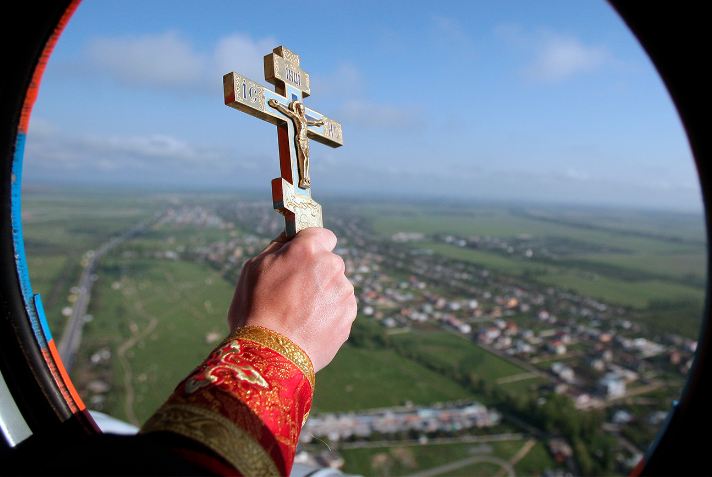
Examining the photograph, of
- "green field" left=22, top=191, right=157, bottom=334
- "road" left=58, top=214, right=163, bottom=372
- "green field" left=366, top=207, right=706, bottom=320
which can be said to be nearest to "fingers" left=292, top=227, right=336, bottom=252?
"road" left=58, top=214, right=163, bottom=372

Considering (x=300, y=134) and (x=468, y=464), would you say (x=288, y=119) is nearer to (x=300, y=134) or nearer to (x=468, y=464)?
(x=300, y=134)

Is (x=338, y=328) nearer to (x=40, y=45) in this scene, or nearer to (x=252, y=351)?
(x=252, y=351)

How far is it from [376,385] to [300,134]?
15294mm

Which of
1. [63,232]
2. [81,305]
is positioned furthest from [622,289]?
[63,232]

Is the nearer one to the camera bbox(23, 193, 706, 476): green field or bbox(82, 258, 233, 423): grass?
bbox(23, 193, 706, 476): green field

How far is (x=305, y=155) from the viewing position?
149 cm

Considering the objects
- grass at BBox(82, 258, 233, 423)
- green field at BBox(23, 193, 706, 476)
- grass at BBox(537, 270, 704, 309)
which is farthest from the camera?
grass at BBox(537, 270, 704, 309)

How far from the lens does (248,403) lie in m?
0.72

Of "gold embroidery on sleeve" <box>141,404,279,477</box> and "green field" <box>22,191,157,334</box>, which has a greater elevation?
"gold embroidery on sleeve" <box>141,404,279,477</box>

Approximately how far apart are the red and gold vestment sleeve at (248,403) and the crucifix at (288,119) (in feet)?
1.70

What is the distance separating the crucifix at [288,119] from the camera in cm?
130

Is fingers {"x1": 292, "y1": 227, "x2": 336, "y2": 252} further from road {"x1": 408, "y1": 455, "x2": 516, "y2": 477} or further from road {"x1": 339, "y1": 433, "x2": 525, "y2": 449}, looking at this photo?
road {"x1": 339, "y1": 433, "x2": 525, "y2": 449}

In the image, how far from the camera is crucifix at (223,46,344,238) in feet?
4.25

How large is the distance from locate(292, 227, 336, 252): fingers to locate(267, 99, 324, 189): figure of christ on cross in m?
0.34
